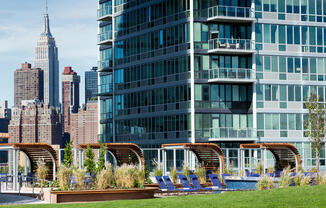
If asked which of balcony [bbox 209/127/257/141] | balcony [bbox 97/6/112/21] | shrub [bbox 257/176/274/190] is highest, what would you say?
balcony [bbox 97/6/112/21]

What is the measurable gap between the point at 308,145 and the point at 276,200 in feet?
134

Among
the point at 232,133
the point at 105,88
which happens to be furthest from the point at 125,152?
the point at 105,88

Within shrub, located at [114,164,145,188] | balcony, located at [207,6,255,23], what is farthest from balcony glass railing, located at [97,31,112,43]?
shrub, located at [114,164,145,188]

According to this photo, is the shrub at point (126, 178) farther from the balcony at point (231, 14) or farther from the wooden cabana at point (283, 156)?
the balcony at point (231, 14)

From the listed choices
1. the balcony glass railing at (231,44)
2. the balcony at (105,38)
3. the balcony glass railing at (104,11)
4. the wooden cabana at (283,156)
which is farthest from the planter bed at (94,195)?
the balcony glass railing at (104,11)

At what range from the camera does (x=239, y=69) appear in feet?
190

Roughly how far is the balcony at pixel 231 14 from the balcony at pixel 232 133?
928 cm

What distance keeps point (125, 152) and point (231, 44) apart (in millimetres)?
22966

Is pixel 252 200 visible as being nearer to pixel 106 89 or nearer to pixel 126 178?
pixel 126 178

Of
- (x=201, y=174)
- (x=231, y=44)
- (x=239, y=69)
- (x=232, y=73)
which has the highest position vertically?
(x=231, y=44)

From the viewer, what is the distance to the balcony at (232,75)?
57.5 m

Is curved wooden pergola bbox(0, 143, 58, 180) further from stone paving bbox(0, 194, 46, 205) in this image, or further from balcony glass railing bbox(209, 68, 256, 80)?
balcony glass railing bbox(209, 68, 256, 80)

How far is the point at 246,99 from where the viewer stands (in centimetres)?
5900

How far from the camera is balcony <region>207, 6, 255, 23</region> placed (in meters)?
57.5
